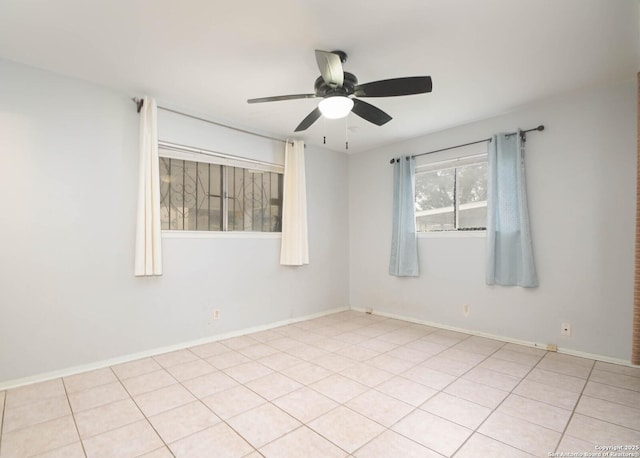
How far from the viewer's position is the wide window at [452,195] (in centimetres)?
364

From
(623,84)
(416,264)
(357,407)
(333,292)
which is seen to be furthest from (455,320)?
(623,84)

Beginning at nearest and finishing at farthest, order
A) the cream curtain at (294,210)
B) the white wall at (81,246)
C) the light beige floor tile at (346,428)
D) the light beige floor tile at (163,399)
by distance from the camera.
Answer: the light beige floor tile at (346,428) → the light beige floor tile at (163,399) → the white wall at (81,246) → the cream curtain at (294,210)

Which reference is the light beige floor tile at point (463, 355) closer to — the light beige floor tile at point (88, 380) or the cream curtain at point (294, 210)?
the cream curtain at point (294, 210)

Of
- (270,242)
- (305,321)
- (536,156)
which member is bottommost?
(305,321)

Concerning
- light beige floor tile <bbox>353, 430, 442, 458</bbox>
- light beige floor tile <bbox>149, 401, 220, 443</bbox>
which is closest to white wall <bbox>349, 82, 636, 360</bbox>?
light beige floor tile <bbox>353, 430, 442, 458</bbox>

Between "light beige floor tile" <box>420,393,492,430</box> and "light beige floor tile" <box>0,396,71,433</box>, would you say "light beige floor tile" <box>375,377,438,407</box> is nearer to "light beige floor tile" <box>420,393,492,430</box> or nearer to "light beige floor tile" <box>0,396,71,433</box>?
"light beige floor tile" <box>420,393,492,430</box>

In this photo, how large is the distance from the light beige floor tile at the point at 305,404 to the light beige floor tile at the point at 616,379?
6.86 ft

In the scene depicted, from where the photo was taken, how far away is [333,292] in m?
4.75

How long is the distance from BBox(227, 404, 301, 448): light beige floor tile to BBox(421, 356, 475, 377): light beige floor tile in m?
1.40

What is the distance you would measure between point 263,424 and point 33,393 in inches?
68.8

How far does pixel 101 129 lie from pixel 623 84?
4.56m

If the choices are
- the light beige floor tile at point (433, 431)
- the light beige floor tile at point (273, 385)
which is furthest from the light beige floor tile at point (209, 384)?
the light beige floor tile at point (433, 431)

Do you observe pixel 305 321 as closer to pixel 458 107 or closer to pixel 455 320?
pixel 455 320

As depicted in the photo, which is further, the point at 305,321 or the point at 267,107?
the point at 305,321
